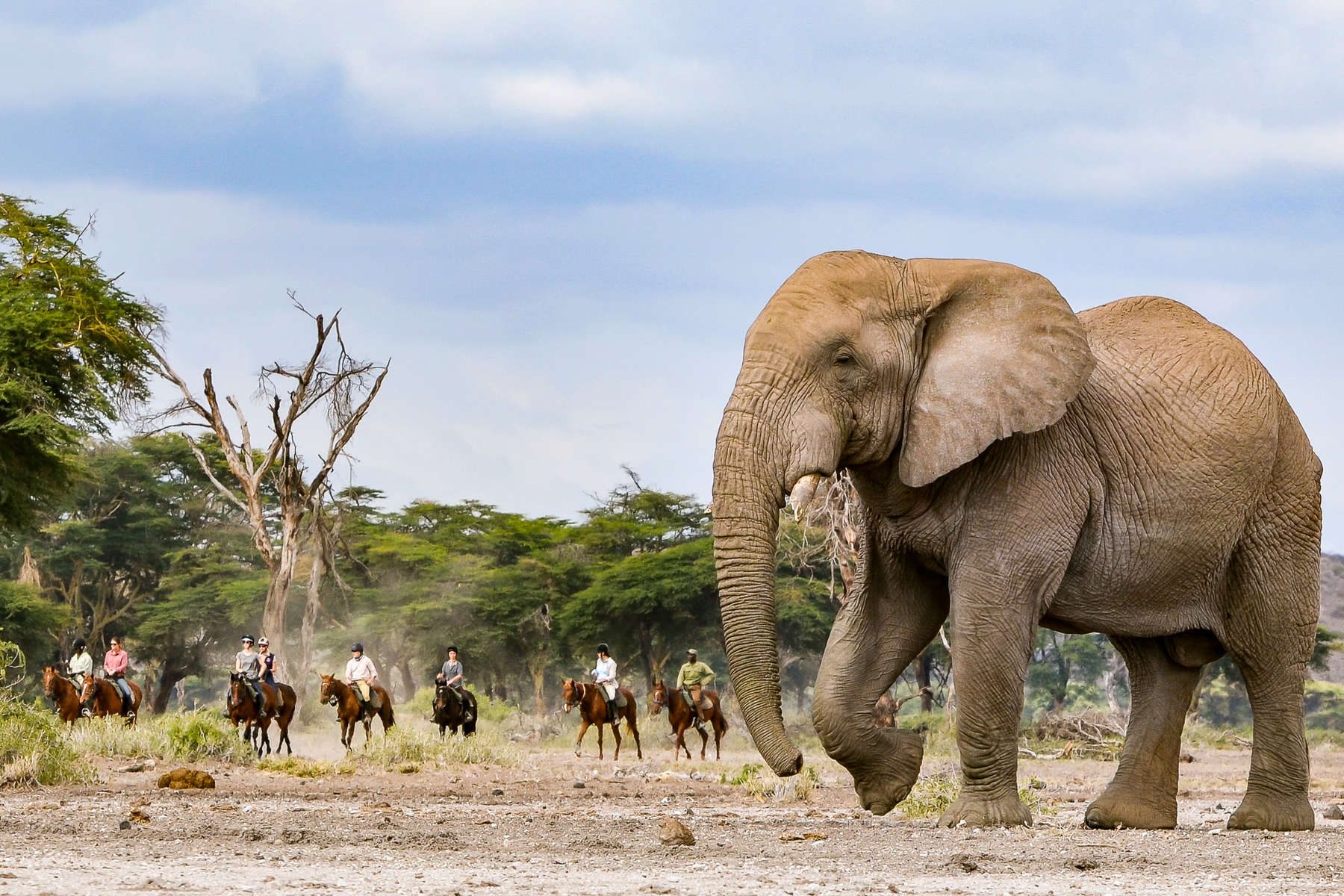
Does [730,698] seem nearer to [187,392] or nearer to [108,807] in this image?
[187,392]

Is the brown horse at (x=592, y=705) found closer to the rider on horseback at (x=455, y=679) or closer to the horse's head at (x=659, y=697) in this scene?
the horse's head at (x=659, y=697)

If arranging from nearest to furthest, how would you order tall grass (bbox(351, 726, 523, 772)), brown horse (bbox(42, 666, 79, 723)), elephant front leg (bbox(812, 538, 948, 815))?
1. elephant front leg (bbox(812, 538, 948, 815))
2. tall grass (bbox(351, 726, 523, 772))
3. brown horse (bbox(42, 666, 79, 723))

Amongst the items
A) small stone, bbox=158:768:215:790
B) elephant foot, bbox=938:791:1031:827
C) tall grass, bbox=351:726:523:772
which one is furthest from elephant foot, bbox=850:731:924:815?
tall grass, bbox=351:726:523:772

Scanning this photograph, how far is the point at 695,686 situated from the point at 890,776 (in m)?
18.1

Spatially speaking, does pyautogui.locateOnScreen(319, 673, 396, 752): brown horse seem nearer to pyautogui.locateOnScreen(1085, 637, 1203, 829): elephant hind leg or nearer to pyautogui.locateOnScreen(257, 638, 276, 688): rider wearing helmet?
pyautogui.locateOnScreen(257, 638, 276, 688): rider wearing helmet

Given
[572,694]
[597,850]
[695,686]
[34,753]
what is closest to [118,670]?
[572,694]

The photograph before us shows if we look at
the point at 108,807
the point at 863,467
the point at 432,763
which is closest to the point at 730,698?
the point at 432,763

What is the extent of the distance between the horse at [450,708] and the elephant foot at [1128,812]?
16.4 meters

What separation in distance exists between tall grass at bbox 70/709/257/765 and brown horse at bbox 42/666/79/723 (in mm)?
1643

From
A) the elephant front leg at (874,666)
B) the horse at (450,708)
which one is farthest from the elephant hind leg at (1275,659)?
the horse at (450,708)

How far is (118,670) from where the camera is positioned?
89.0ft

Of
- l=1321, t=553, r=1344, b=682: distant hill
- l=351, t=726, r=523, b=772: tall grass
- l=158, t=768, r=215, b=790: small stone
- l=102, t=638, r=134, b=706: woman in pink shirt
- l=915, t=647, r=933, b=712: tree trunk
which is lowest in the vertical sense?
l=158, t=768, r=215, b=790: small stone

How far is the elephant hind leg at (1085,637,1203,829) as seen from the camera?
1041 centimetres

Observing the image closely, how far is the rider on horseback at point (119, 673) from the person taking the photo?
2644 centimetres
